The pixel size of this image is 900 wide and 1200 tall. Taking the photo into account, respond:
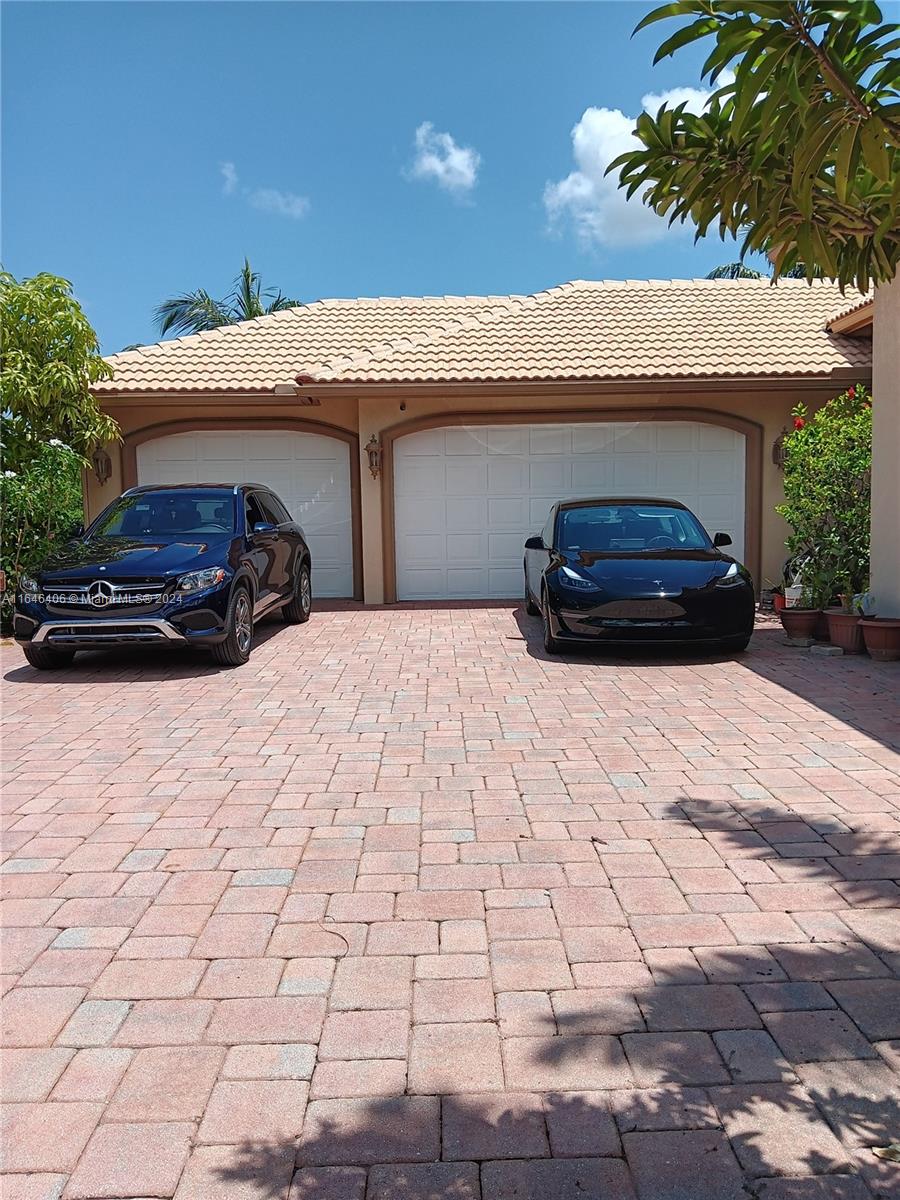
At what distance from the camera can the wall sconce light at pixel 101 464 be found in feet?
39.5

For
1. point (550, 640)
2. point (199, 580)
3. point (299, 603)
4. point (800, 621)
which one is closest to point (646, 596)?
point (550, 640)

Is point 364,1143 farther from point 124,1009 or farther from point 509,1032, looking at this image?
A: point 124,1009

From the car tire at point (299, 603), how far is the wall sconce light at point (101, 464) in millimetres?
3597

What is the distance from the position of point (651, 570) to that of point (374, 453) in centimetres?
526

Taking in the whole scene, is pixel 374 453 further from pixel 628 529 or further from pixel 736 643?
pixel 736 643

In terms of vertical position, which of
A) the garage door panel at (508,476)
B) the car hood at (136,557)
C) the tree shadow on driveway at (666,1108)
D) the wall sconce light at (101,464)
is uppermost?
the wall sconce light at (101,464)

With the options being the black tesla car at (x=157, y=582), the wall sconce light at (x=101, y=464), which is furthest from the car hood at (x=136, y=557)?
the wall sconce light at (x=101, y=464)

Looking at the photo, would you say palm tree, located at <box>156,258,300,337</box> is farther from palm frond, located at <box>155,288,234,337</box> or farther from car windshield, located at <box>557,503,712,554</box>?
car windshield, located at <box>557,503,712,554</box>

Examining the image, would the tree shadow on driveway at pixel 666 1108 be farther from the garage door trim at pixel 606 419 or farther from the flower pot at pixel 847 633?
the garage door trim at pixel 606 419

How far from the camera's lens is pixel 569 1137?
2.03 meters

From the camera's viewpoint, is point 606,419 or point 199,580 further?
point 606,419

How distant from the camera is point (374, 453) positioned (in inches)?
471

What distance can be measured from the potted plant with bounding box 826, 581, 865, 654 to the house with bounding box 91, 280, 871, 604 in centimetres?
386

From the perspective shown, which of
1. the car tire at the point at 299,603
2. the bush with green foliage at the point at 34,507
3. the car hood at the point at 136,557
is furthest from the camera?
the car tire at the point at 299,603
